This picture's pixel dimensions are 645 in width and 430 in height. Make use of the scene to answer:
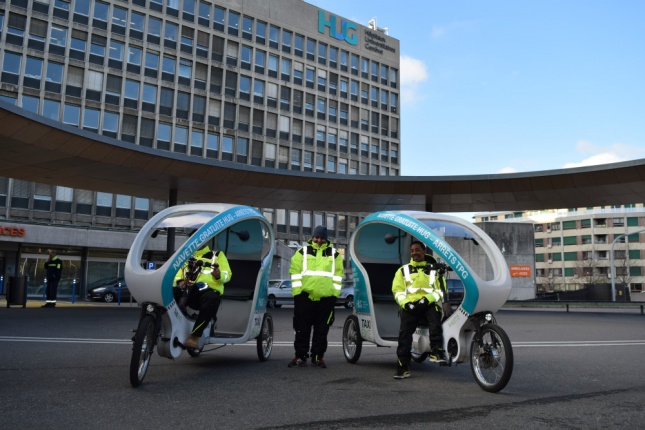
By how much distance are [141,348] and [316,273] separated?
8.98ft

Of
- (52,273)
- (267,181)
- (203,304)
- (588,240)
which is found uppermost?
(588,240)

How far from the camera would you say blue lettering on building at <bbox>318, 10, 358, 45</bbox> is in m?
62.4

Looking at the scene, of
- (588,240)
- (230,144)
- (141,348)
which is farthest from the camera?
(588,240)

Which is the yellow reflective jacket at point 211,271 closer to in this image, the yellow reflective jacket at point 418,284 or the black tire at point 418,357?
the yellow reflective jacket at point 418,284

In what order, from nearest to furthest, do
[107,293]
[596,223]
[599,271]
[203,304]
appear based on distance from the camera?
[203,304]
[107,293]
[599,271]
[596,223]

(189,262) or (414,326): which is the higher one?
(189,262)

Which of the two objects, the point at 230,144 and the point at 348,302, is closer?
the point at 348,302

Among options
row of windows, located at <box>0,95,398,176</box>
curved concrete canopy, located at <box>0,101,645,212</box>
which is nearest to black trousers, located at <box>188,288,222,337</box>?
curved concrete canopy, located at <box>0,101,645,212</box>

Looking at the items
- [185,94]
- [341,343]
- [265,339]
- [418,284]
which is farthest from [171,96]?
[418,284]

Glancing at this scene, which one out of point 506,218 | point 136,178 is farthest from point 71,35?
point 506,218

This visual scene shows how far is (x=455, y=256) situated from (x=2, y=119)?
15008 millimetres

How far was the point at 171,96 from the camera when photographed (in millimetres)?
50281

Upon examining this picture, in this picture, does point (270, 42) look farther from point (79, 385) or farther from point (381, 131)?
point (79, 385)

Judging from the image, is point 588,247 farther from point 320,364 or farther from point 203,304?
point 203,304
